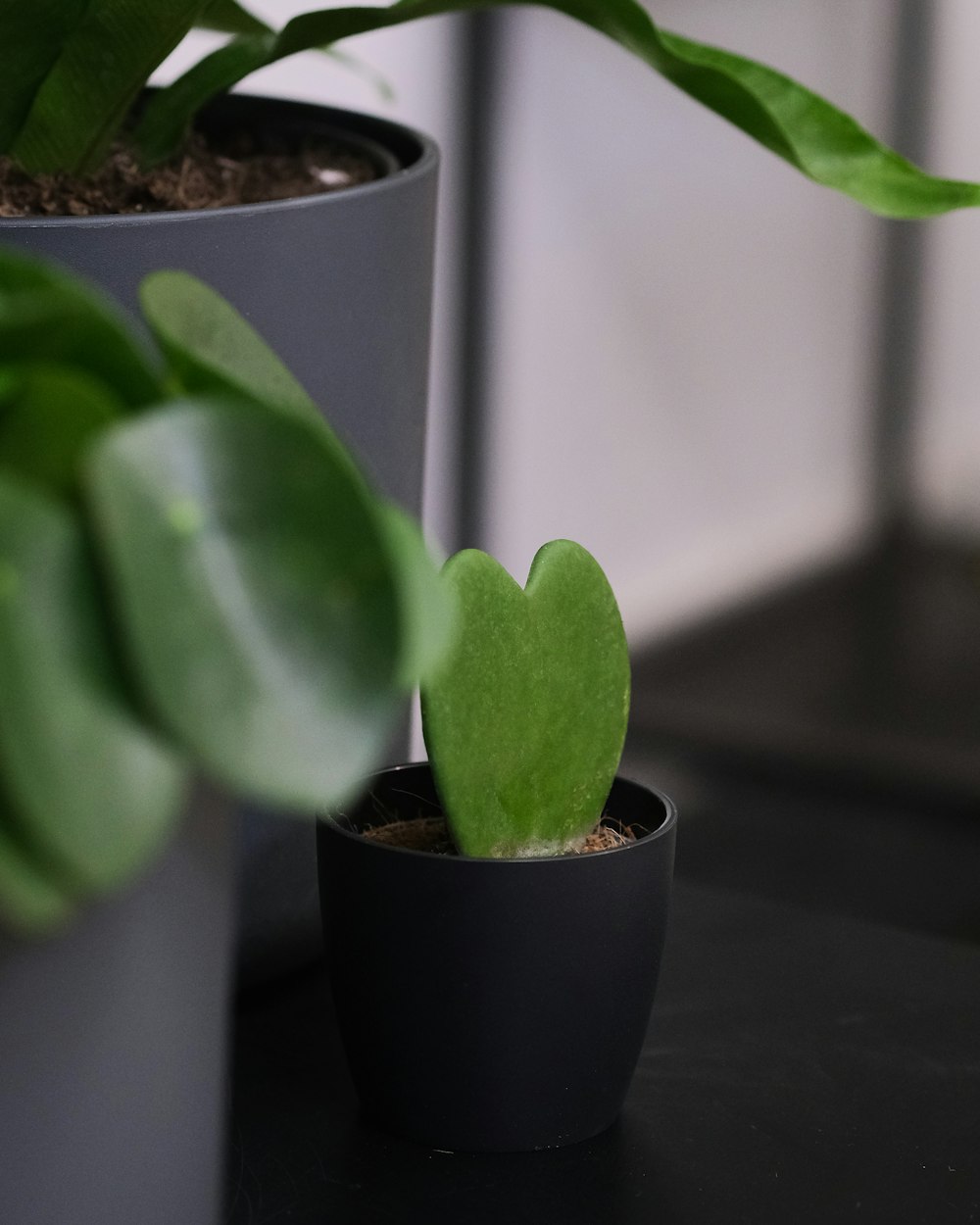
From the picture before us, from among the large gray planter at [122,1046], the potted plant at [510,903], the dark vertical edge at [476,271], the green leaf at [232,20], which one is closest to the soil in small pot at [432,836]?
the potted plant at [510,903]

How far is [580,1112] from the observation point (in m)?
0.37

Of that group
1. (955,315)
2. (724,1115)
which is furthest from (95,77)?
(955,315)

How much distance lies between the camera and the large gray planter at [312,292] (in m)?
0.36

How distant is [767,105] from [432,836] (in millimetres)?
192

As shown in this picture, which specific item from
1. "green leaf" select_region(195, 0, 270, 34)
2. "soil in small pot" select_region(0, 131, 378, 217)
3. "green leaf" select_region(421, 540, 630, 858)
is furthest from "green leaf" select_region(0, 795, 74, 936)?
"green leaf" select_region(195, 0, 270, 34)

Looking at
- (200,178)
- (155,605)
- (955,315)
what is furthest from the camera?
(955,315)

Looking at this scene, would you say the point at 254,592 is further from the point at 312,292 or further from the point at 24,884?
the point at 312,292

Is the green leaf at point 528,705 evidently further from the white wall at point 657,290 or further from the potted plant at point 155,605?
the white wall at point 657,290

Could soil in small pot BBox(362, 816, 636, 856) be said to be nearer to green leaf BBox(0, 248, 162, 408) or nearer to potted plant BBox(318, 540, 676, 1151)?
potted plant BBox(318, 540, 676, 1151)

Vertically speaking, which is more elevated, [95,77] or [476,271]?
[95,77]

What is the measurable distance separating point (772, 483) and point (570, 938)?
5.92 ft

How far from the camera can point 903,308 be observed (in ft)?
6.75

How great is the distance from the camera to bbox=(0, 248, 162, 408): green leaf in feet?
0.72

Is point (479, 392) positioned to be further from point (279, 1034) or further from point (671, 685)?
point (279, 1034)
